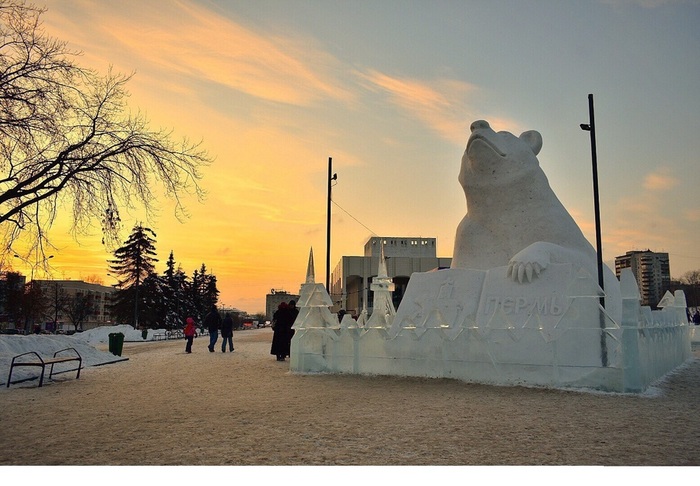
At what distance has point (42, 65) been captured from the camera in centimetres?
1252

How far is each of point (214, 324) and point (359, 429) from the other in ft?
55.8

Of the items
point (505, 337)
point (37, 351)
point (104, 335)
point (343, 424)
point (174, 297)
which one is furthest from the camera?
point (174, 297)

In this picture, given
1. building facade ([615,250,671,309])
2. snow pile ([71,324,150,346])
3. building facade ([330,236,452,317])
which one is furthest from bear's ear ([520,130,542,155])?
building facade ([330,236,452,317])

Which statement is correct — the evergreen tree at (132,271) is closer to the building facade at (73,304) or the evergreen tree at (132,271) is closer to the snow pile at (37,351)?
the building facade at (73,304)

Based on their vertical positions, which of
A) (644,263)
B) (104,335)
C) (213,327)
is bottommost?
(104,335)

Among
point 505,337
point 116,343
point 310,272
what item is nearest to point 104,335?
point 116,343

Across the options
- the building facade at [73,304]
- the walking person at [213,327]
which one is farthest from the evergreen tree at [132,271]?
the walking person at [213,327]

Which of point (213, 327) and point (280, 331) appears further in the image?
point (213, 327)

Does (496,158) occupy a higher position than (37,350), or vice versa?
(496,158)

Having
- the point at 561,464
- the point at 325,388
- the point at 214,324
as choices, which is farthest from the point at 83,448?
the point at 214,324

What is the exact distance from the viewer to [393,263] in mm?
61750

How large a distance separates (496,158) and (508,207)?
1117 mm

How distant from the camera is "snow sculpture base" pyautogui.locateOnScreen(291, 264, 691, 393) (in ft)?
33.3

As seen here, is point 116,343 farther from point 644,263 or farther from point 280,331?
point 644,263
